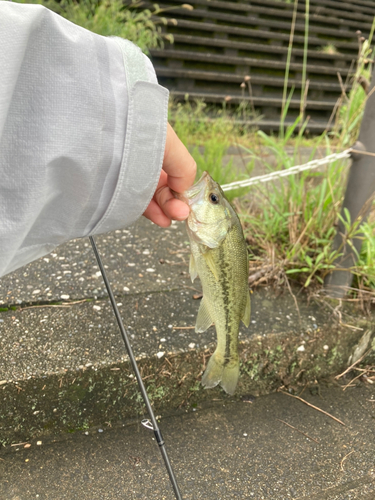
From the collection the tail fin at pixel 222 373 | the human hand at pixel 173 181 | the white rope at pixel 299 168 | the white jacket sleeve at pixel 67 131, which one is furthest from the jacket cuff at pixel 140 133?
the white rope at pixel 299 168

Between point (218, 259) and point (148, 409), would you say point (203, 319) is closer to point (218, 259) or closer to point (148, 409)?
point (218, 259)

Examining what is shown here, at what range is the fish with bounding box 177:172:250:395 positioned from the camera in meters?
1.30

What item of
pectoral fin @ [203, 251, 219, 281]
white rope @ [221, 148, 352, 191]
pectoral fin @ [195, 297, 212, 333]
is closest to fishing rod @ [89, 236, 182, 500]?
pectoral fin @ [195, 297, 212, 333]

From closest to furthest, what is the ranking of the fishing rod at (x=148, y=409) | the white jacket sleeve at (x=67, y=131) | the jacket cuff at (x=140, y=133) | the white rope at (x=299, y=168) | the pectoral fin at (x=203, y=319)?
the white jacket sleeve at (x=67, y=131) < the jacket cuff at (x=140, y=133) < the fishing rod at (x=148, y=409) < the pectoral fin at (x=203, y=319) < the white rope at (x=299, y=168)

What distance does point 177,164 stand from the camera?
1.22 metres

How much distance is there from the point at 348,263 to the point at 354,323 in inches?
13.4

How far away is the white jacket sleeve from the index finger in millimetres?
135

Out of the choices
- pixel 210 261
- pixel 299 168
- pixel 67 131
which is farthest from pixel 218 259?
pixel 299 168

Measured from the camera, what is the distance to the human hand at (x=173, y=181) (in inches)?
46.5

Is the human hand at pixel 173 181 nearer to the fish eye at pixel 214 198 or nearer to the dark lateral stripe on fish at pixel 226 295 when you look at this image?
the fish eye at pixel 214 198

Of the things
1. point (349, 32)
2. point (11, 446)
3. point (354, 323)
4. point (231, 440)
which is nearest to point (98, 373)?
point (11, 446)

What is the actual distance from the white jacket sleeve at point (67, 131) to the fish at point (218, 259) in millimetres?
253

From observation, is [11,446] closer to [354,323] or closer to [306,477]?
[306,477]

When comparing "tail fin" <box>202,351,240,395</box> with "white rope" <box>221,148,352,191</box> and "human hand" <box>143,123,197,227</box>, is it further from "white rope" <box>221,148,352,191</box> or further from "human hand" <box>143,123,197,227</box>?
"white rope" <box>221,148,352,191</box>
